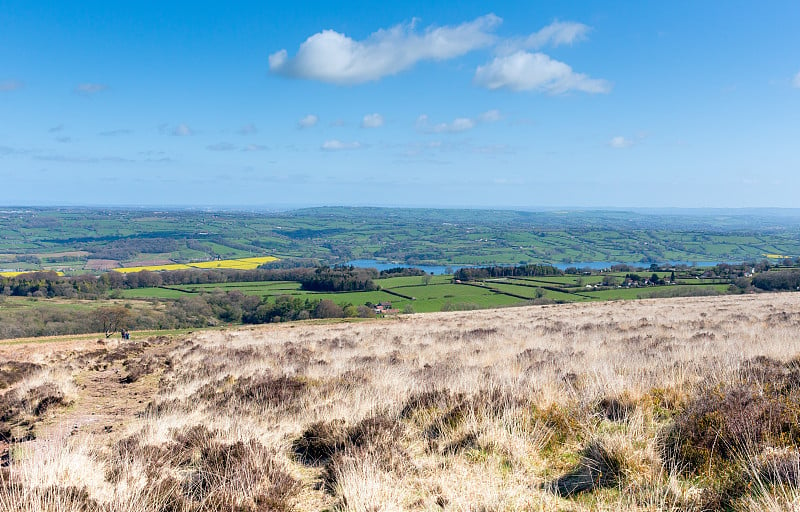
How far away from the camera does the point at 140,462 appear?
520 cm

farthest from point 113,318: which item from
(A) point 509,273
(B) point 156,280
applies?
(A) point 509,273

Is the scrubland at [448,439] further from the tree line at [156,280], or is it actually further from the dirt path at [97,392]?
the tree line at [156,280]

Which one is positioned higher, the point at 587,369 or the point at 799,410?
the point at 799,410

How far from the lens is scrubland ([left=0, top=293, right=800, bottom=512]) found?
4.05 meters

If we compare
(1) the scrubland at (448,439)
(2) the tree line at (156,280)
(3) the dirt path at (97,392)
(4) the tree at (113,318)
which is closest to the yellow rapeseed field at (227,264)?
(2) the tree line at (156,280)

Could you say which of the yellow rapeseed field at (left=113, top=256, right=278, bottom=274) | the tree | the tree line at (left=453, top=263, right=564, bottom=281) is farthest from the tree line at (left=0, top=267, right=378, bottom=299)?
the yellow rapeseed field at (left=113, top=256, right=278, bottom=274)

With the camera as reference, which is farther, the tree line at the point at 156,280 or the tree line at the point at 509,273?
the tree line at the point at 509,273

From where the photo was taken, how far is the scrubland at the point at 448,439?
4.05 metres

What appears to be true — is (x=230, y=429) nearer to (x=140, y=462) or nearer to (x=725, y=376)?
(x=140, y=462)

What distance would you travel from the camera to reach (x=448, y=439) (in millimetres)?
5680

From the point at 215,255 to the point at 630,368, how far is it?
179808 mm

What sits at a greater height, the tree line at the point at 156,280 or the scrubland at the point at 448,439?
the scrubland at the point at 448,439

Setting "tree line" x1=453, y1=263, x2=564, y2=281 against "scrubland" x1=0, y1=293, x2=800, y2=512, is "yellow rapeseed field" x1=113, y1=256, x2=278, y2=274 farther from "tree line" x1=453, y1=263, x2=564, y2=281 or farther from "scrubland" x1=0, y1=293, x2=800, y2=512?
"scrubland" x1=0, y1=293, x2=800, y2=512

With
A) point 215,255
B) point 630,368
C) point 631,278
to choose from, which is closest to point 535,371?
point 630,368
